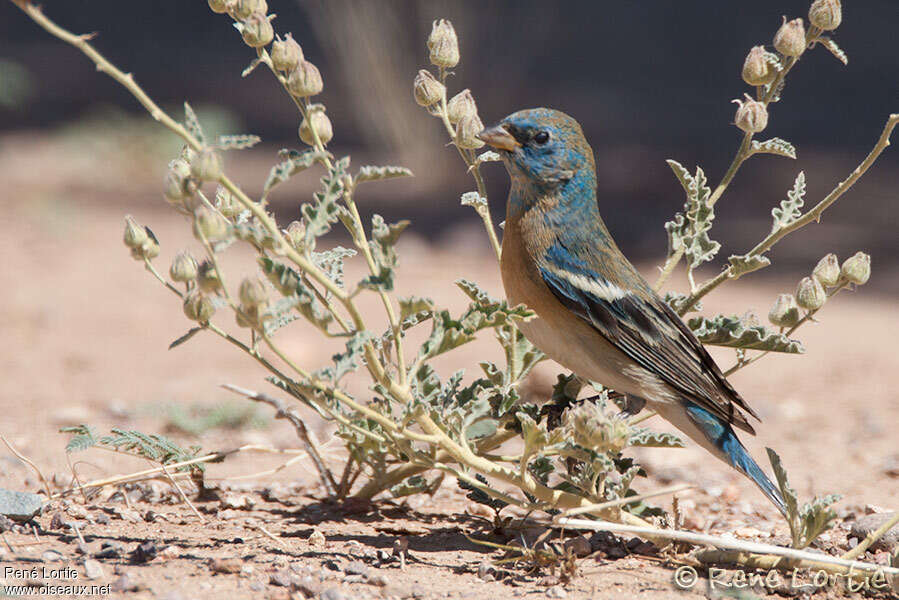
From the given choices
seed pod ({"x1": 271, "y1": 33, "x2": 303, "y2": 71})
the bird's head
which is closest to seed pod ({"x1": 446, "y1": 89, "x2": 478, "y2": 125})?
the bird's head

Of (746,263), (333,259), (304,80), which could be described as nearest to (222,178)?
(304,80)

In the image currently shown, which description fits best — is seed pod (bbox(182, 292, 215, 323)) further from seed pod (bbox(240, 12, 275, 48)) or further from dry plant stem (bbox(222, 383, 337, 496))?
dry plant stem (bbox(222, 383, 337, 496))

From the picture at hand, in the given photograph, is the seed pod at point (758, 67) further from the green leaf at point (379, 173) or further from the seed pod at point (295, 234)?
the seed pod at point (295, 234)

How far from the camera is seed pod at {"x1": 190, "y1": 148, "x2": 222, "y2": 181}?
2166mm

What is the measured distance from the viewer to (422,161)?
10719 mm

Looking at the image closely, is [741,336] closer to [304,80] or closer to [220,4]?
[304,80]

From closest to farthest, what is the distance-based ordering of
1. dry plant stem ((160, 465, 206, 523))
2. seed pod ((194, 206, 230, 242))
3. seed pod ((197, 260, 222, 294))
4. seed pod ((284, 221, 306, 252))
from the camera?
seed pod ((194, 206, 230, 242)) → seed pod ((197, 260, 222, 294)) → seed pod ((284, 221, 306, 252)) → dry plant stem ((160, 465, 206, 523))

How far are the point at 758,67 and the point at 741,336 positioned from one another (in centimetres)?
77

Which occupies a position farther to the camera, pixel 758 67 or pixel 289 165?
pixel 758 67

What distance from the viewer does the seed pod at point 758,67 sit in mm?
2928

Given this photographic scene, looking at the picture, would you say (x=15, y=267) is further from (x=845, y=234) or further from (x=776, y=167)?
(x=776, y=167)

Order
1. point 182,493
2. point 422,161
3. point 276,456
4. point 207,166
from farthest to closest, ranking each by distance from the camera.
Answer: point 422,161 < point 276,456 < point 182,493 < point 207,166

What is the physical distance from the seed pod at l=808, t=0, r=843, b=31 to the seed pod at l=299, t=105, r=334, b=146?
137 centimetres

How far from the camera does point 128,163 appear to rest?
10.4 metres
